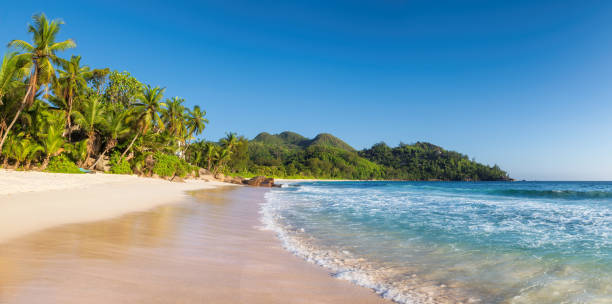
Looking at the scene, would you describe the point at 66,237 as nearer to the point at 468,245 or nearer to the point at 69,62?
the point at 468,245

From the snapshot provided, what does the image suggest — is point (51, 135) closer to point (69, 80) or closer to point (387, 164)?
point (69, 80)

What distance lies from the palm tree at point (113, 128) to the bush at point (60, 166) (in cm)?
391

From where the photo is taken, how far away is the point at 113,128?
26312 mm

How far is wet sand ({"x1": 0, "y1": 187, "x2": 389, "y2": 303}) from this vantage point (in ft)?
9.18

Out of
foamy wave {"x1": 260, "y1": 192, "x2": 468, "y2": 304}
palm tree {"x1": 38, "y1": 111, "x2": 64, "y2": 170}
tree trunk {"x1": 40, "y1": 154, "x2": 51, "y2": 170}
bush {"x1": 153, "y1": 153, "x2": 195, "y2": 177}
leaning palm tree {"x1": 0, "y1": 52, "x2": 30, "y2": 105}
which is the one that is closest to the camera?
foamy wave {"x1": 260, "y1": 192, "x2": 468, "y2": 304}

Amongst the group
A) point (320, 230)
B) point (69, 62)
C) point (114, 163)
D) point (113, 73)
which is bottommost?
point (320, 230)

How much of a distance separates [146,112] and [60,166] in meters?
8.96

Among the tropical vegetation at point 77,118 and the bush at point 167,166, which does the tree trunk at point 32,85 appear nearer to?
the tropical vegetation at point 77,118

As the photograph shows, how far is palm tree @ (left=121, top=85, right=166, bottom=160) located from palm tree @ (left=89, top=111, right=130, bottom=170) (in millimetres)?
1021

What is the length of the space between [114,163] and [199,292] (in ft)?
99.6

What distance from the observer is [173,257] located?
4293 mm

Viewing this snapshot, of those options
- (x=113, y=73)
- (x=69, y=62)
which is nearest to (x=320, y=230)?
(x=69, y=62)

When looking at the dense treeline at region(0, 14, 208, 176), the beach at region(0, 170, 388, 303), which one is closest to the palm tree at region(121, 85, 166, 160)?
the dense treeline at region(0, 14, 208, 176)

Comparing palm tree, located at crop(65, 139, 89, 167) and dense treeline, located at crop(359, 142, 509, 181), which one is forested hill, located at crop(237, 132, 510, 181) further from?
palm tree, located at crop(65, 139, 89, 167)
